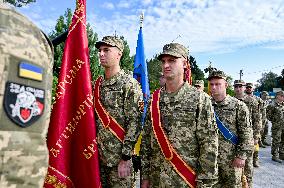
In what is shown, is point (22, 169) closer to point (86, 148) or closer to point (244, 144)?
point (86, 148)

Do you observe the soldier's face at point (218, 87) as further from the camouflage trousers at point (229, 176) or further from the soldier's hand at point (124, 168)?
the soldier's hand at point (124, 168)

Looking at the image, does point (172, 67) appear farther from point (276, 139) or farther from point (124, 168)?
point (276, 139)

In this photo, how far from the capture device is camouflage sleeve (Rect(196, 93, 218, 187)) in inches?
109

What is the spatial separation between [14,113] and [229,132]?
3743 mm

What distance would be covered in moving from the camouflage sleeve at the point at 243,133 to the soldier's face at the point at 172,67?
1.81 meters

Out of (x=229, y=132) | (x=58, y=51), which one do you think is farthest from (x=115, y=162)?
(x=58, y=51)

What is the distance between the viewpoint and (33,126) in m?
1.24

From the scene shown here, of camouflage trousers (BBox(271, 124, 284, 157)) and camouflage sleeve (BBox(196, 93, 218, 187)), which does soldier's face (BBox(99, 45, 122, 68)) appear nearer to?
camouflage sleeve (BBox(196, 93, 218, 187))

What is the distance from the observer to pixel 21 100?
1.19m

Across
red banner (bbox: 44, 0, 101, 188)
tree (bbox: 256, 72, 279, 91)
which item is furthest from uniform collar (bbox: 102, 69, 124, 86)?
tree (bbox: 256, 72, 279, 91)

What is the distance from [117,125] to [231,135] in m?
1.89

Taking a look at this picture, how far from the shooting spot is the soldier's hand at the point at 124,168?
3.20 meters

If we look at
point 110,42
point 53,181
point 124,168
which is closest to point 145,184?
point 124,168

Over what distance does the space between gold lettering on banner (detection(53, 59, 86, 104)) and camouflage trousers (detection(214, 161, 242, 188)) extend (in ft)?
8.27
